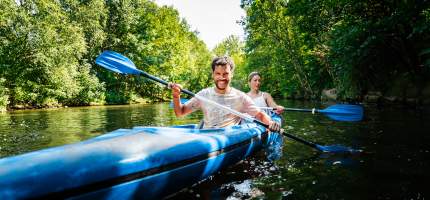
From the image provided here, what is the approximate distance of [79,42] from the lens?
2011 centimetres

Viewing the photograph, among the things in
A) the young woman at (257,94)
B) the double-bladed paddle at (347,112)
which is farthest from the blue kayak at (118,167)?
the young woman at (257,94)

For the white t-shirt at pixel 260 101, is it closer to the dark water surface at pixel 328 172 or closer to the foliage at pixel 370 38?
the dark water surface at pixel 328 172

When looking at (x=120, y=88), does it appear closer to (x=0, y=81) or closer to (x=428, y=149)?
(x=0, y=81)

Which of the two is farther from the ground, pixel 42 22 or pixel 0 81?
pixel 42 22

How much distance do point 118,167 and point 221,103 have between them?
2099mm

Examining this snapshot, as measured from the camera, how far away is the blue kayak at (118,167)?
1825 millimetres

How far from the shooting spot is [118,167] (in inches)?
83.4

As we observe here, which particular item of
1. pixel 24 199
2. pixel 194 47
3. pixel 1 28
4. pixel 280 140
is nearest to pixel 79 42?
pixel 1 28

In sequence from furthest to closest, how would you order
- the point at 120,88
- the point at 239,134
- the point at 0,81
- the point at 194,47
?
the point at 194,47 < the point at 120,88 < the point at 0,81 < the point at 239,134

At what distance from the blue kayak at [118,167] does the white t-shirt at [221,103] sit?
0.84 meters

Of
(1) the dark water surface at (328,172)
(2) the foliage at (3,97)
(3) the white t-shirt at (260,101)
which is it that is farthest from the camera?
(2) the foliage at (3,97)

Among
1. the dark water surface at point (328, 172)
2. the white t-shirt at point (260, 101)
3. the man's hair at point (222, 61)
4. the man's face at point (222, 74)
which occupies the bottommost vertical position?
the dark water surface at point (328, 172)

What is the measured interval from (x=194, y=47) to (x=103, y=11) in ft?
75.1

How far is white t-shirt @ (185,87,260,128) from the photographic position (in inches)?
159
